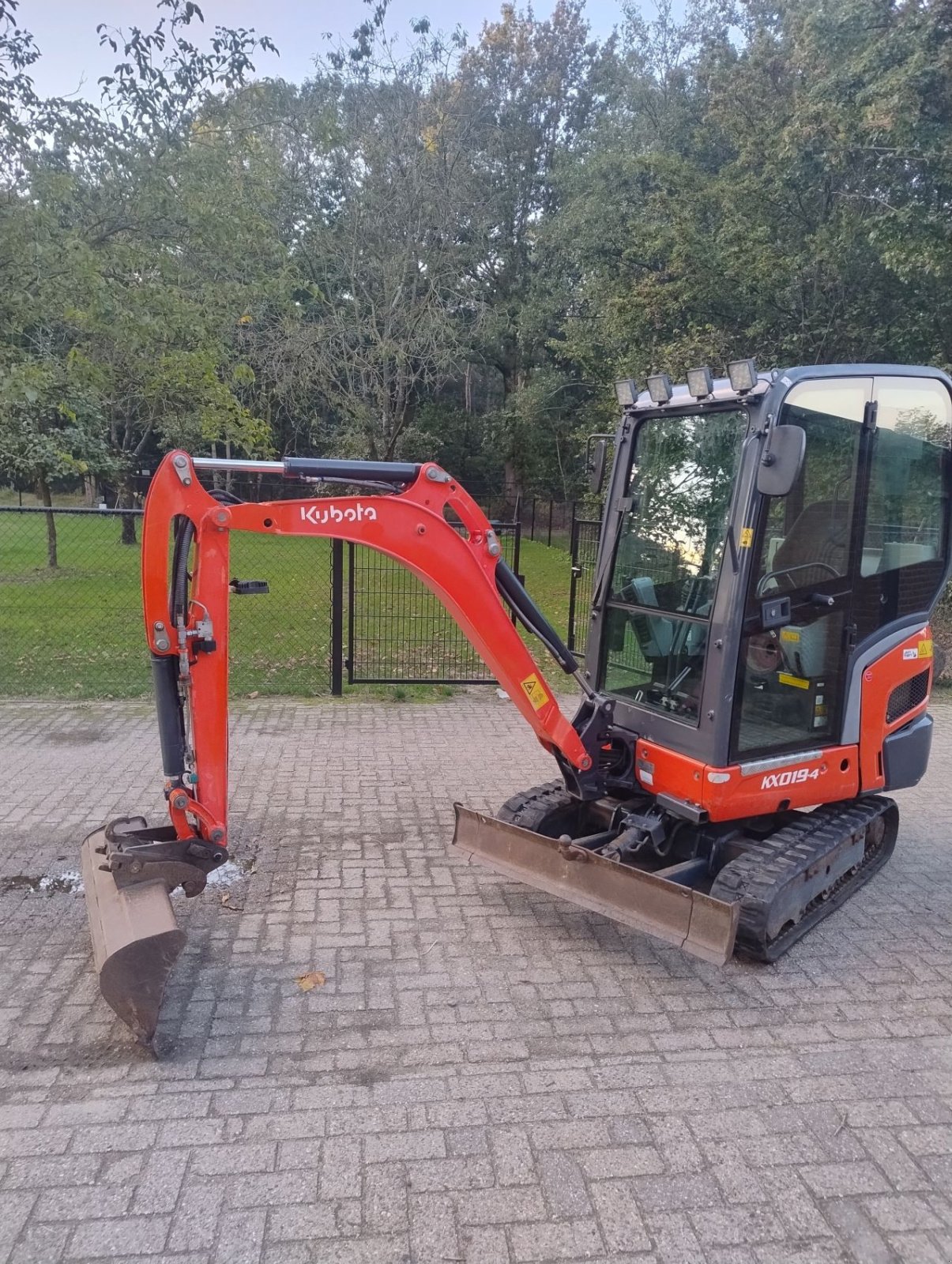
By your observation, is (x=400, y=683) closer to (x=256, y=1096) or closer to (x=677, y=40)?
Result: (x=256, y=1096)

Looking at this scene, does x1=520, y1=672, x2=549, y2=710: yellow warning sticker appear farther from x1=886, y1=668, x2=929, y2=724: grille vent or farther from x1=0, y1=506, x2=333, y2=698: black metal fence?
x1=0, y1=506, x2=333, y2=698: black metal fence

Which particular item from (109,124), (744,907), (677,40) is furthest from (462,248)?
(744,907)

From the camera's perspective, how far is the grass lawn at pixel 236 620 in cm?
979

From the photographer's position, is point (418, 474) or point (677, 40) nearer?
point (418, 474)

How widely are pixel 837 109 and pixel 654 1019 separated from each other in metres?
12.0

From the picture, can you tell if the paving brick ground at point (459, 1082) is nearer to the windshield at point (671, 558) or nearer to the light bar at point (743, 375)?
the windshield at point (671, 558)

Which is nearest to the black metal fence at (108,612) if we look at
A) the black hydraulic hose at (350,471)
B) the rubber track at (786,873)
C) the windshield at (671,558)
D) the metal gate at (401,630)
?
the metal gate at (401,630)

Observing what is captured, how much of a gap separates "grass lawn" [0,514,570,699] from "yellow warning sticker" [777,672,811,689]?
3.10 metres

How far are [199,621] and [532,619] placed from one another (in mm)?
1688

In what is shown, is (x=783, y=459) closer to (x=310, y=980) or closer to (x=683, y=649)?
(x=683, y=649)

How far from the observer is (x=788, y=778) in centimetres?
464

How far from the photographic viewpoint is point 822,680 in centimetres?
475

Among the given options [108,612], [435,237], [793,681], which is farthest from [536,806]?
[435,237]

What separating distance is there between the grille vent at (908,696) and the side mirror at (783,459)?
1.73 m
